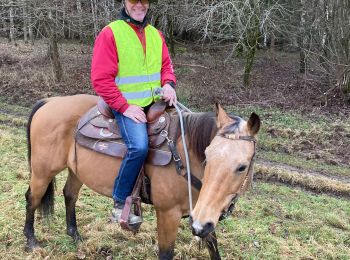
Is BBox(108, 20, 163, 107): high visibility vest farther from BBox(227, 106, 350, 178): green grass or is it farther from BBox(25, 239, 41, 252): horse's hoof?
BBox(227, 106, 350, 178): green grass

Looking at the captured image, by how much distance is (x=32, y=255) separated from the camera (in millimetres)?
3881

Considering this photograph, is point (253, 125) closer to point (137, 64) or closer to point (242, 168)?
point (242, 168)

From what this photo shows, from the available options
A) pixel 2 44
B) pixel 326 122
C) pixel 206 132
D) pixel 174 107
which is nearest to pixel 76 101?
pixel 174 107

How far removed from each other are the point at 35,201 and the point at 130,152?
154 centimetres

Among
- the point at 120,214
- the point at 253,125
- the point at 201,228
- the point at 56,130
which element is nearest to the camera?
the point at 201,228

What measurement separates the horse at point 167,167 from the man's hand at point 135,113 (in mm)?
363

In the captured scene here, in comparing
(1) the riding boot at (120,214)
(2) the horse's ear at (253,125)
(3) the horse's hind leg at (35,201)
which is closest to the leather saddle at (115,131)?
(1) the riding boot at (120,214)

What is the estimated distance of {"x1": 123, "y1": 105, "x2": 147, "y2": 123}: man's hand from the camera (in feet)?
10.4

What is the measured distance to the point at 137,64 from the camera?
129 inches

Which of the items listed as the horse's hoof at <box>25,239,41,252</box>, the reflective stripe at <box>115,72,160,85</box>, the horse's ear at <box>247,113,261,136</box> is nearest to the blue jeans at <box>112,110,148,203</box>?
the reflective stripe at <box>115,72,160,85</box>

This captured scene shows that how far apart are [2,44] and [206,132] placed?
20.4m

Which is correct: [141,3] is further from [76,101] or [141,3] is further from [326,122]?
[326,122]

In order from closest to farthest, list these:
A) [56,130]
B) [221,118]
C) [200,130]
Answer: [221,118]
[200,130]
[56,130]

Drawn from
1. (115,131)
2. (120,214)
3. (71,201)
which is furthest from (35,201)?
(115,131)
